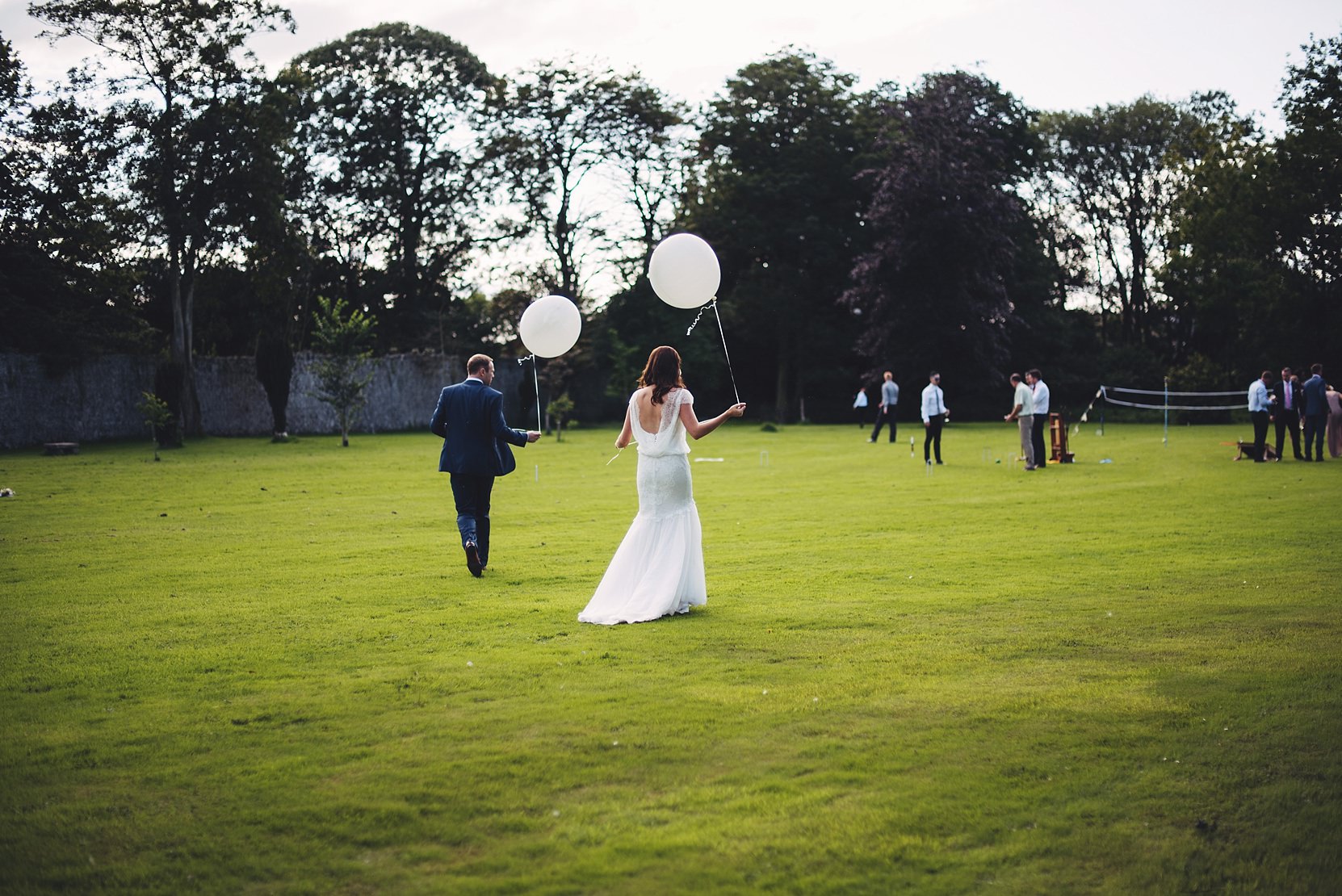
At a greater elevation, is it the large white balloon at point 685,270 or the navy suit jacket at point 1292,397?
the large white balloon at point 685,270

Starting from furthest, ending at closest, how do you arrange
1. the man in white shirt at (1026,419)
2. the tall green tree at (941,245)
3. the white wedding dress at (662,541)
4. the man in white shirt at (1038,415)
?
the tall green tree at (941,245), the man in white shirt at (1038,415), the man in white shirt at (1026,419), the white wedding dress at (662,541)

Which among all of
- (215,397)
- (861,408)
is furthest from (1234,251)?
(215,397)

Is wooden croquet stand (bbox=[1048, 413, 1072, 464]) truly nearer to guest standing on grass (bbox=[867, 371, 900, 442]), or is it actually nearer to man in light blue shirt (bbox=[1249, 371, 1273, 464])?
man in light blue shirt (bbox=[1249, 371, 1273, 464])

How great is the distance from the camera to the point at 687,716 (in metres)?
6.02

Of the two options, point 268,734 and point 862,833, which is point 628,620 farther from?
point 862,833

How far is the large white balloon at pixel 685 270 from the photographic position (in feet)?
34.9

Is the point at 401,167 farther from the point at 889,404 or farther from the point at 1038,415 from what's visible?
the point at 1038,415

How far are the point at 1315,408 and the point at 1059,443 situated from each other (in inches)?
227

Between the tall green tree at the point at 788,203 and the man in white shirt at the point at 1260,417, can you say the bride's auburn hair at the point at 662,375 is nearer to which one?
the man in white shirt at the point at 1260,417

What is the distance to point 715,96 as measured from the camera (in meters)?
55.9

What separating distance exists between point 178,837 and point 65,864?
41 centimetres

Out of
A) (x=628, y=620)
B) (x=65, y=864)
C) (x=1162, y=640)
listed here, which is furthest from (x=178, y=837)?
(x=1162, y=640)

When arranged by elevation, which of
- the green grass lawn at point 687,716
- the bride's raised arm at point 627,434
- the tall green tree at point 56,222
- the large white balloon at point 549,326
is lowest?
the green grass lawn at point 687,716

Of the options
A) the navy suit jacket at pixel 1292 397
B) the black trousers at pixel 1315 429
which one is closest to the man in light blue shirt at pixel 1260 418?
the navy suit jacket at pixel 1292 397
